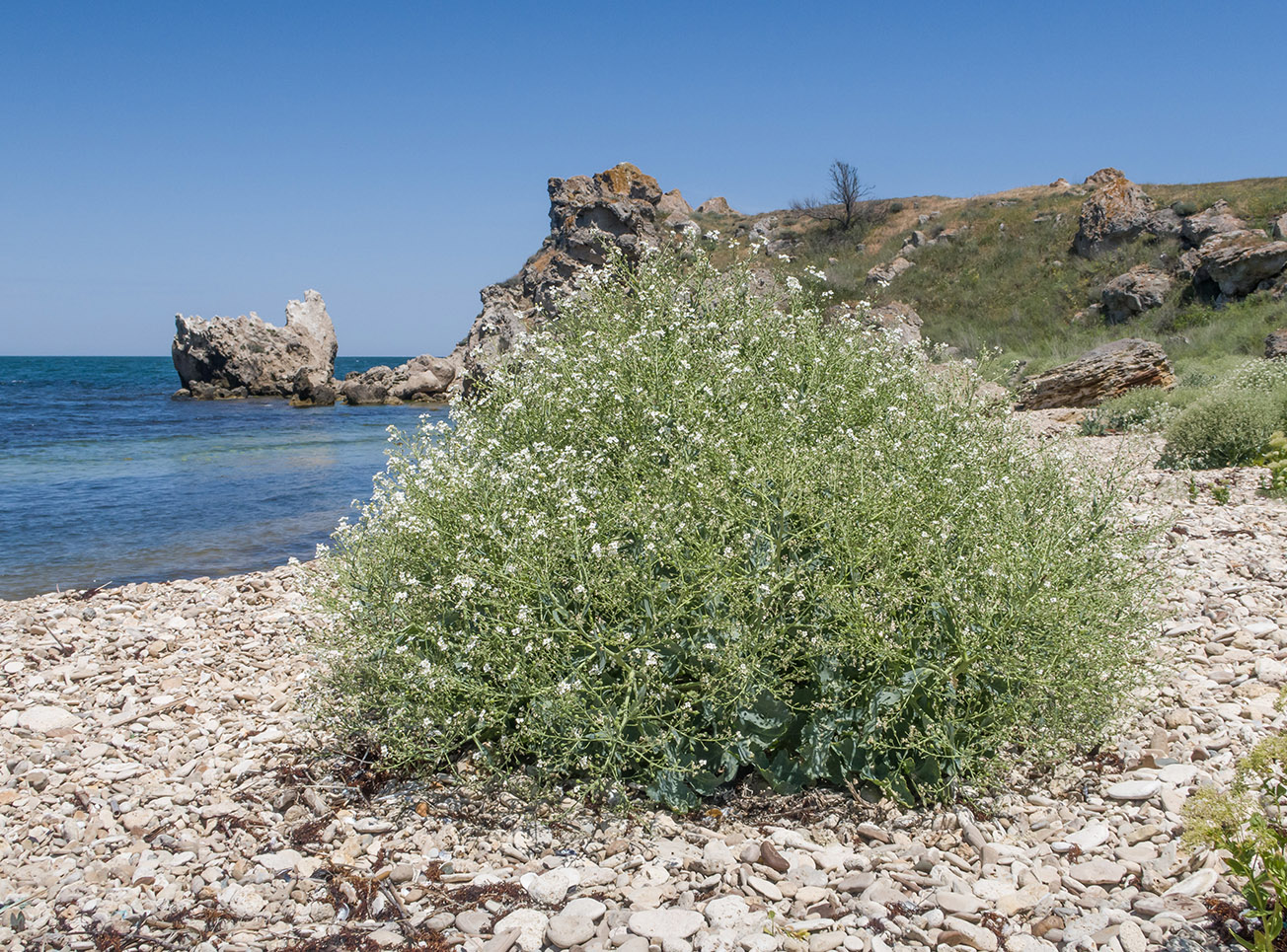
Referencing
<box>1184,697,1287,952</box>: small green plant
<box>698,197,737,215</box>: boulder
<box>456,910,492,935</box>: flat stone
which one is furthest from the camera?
<box>698,197,737,215</box>: boulder

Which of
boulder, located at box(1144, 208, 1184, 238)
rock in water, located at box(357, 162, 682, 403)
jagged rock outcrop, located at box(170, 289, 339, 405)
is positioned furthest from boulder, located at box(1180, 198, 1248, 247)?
jagged rock outcrop, located at box(170, 289, 339, 405)

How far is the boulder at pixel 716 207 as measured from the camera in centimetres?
6344

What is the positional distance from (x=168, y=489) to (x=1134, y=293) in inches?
1079

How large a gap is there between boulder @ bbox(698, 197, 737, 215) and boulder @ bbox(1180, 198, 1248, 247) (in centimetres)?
3734

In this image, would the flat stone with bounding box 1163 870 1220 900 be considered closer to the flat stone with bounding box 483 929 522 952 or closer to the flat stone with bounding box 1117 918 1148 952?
the flat stone with bounding box 1117 918 1148 952

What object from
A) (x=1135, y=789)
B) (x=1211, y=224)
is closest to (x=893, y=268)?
(x=1211, y=224)

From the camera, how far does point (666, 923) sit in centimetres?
283

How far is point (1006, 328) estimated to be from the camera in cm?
3114

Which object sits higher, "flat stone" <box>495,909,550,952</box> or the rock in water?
the rock in water

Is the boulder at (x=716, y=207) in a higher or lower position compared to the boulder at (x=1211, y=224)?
higher

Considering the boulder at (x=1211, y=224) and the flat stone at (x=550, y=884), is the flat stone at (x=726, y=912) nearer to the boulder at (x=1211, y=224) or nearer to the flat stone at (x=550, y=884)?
the flat stone at (x=550, y=884)

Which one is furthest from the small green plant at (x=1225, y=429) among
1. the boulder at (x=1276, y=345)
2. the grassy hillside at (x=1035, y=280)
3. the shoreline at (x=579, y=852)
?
the boulder at (x=1276, y=345)

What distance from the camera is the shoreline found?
9.29ft

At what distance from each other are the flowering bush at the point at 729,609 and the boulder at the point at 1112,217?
33029 millimetres
